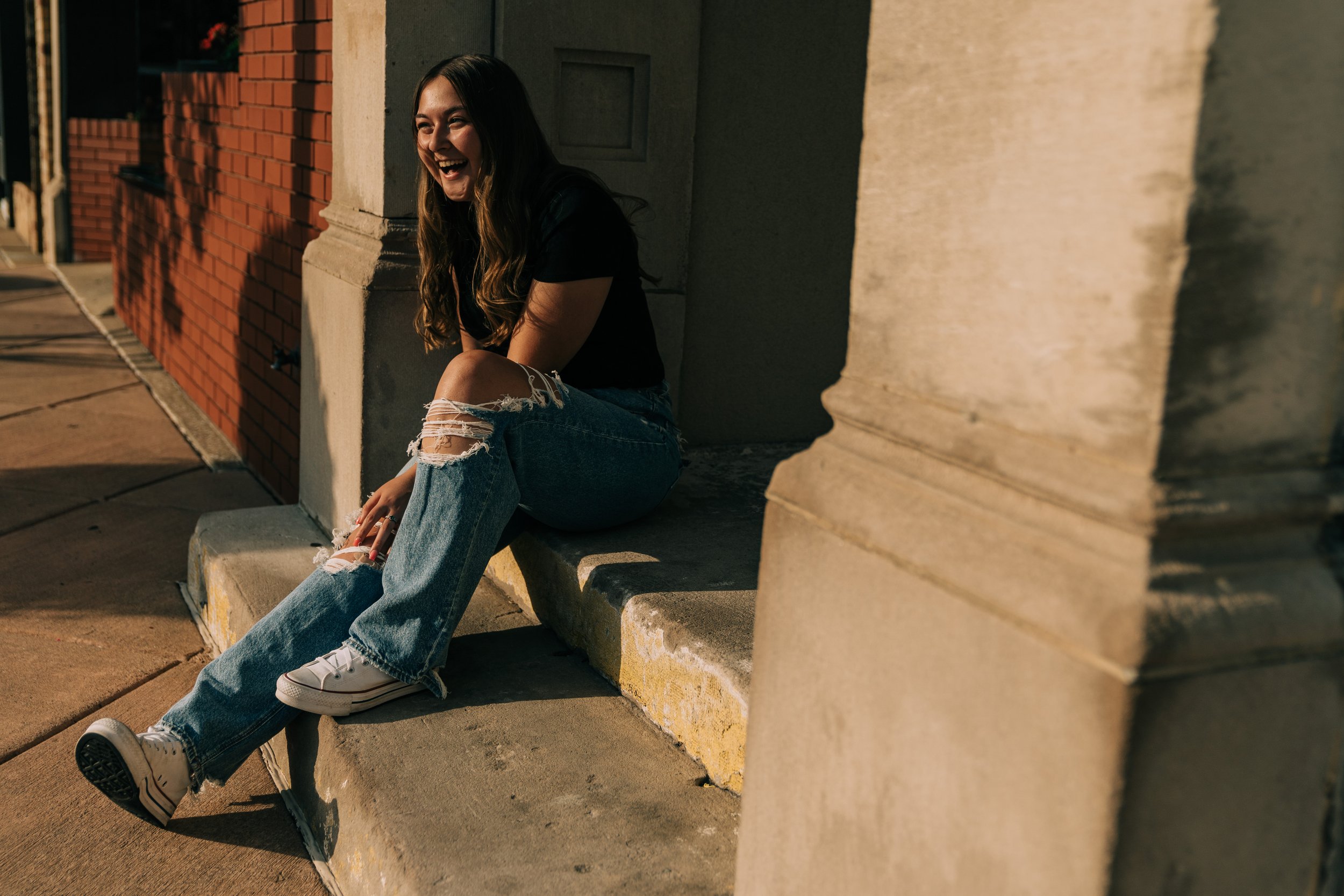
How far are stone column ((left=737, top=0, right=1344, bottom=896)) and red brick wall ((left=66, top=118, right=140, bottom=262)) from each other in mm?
10869

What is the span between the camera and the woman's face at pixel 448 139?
8.88ft

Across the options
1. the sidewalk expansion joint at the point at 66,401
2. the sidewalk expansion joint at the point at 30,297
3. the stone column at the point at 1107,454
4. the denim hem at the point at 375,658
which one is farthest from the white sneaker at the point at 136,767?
the sidewalk expansion joint at the point at 30,297

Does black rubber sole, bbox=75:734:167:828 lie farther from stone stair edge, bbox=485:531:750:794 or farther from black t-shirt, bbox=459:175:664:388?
black t-shirt, bbox=459:175:664:388

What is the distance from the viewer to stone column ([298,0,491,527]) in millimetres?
3094

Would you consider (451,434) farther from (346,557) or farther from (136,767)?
(136,767)

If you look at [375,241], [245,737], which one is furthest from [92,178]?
[245,737]

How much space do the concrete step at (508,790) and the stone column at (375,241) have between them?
689mm

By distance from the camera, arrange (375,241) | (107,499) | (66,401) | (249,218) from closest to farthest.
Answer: (375,241) < (107,499) < (249,218) < (66,401)

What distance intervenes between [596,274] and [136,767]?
1.29m

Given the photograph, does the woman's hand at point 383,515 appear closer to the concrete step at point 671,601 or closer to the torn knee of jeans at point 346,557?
the torn knee of jeans at point 346,557

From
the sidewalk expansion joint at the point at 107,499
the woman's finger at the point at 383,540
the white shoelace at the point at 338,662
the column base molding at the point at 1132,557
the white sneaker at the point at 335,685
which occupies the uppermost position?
the column base molding at the point at 1132,557

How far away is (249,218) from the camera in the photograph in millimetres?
4574

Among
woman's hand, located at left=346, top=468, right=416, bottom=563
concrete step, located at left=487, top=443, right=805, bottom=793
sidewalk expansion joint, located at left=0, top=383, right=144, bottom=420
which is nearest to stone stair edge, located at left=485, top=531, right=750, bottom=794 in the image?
concrete step, located at left=487, top=443, right=805, bottom=793

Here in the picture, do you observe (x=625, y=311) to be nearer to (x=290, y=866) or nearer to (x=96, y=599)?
(x=290, y=866)
